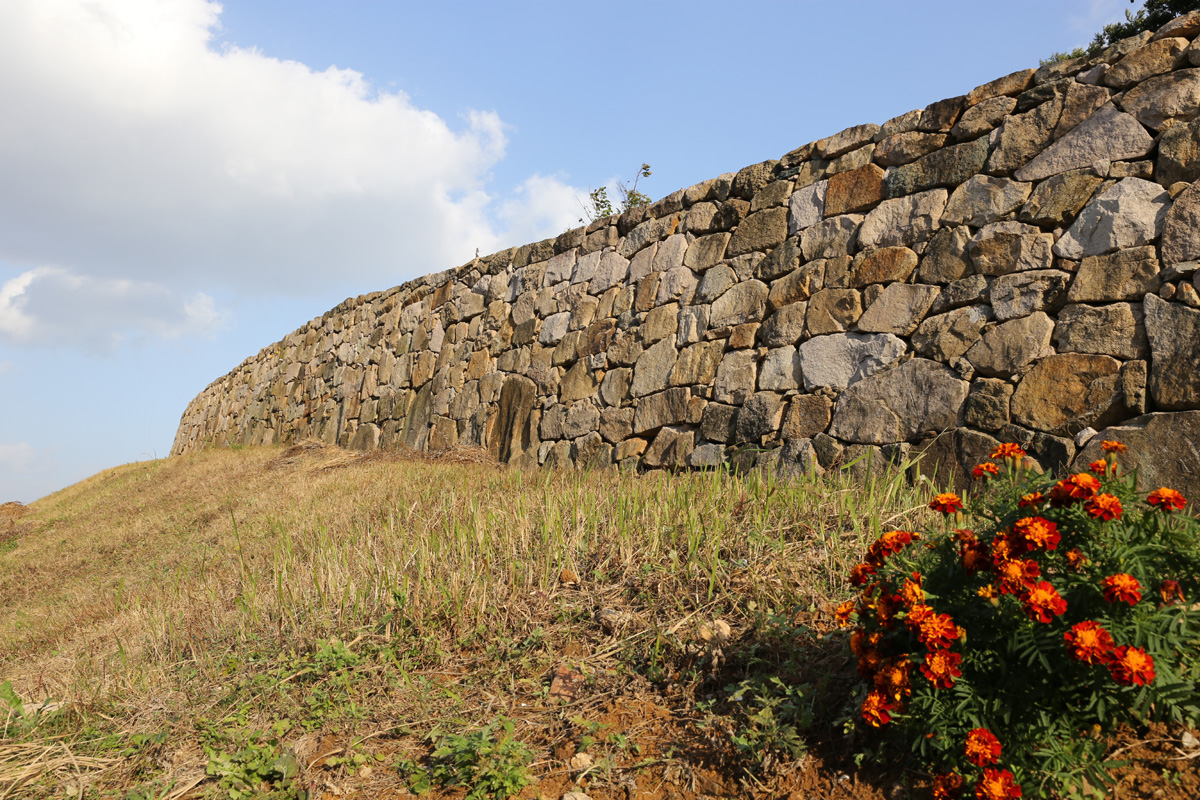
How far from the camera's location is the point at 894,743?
2.21 m

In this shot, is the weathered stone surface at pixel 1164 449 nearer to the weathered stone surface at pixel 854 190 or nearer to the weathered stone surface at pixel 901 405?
the weathered stone surface at pixel 901 405

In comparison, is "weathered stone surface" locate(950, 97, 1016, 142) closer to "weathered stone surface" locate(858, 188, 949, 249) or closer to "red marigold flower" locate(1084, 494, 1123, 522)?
"weathered stone surface" locate(858, 188, 949, 249)

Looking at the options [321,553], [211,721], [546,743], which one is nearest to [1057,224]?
[546,743]

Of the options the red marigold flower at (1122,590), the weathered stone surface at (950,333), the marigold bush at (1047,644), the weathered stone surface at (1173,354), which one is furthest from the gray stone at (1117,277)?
the red marigold flower at (1122,590)

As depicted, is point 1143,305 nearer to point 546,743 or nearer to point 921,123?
point 921,123

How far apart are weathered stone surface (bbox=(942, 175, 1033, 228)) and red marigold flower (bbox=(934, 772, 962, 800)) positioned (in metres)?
4.12

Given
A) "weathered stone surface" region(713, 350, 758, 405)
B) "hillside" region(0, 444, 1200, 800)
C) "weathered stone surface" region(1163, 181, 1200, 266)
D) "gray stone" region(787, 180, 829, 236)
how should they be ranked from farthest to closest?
"weathered stone surface" region(713, 350, 758, 405) < "gray stone" region(787, 180, 829, 236) < "weathered stone surface" region(1163, 181, 1200, 266) < "hillside" region(0, 444, 1200, 800)

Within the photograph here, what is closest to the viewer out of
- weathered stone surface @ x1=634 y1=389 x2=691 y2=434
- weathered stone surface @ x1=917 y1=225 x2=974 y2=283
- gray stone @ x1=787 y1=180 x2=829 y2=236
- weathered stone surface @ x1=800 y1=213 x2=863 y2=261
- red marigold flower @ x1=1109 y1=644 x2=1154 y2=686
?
red marigold flower @ x1=1109 y1=644 x2=1154 y2=686

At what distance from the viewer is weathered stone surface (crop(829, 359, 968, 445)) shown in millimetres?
4965

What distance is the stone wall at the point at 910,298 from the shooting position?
4332 mm

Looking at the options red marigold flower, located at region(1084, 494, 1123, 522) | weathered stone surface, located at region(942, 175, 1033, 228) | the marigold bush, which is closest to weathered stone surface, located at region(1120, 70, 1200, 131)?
weathered stone surface, located at region(942, 175, 1033, 228)

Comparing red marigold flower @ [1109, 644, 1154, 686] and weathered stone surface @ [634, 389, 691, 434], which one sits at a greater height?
weathered stone surface @ [634, 389, 691, 434]

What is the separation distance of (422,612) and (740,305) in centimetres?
402

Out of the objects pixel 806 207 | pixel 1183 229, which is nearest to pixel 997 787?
pixel 1183 229
